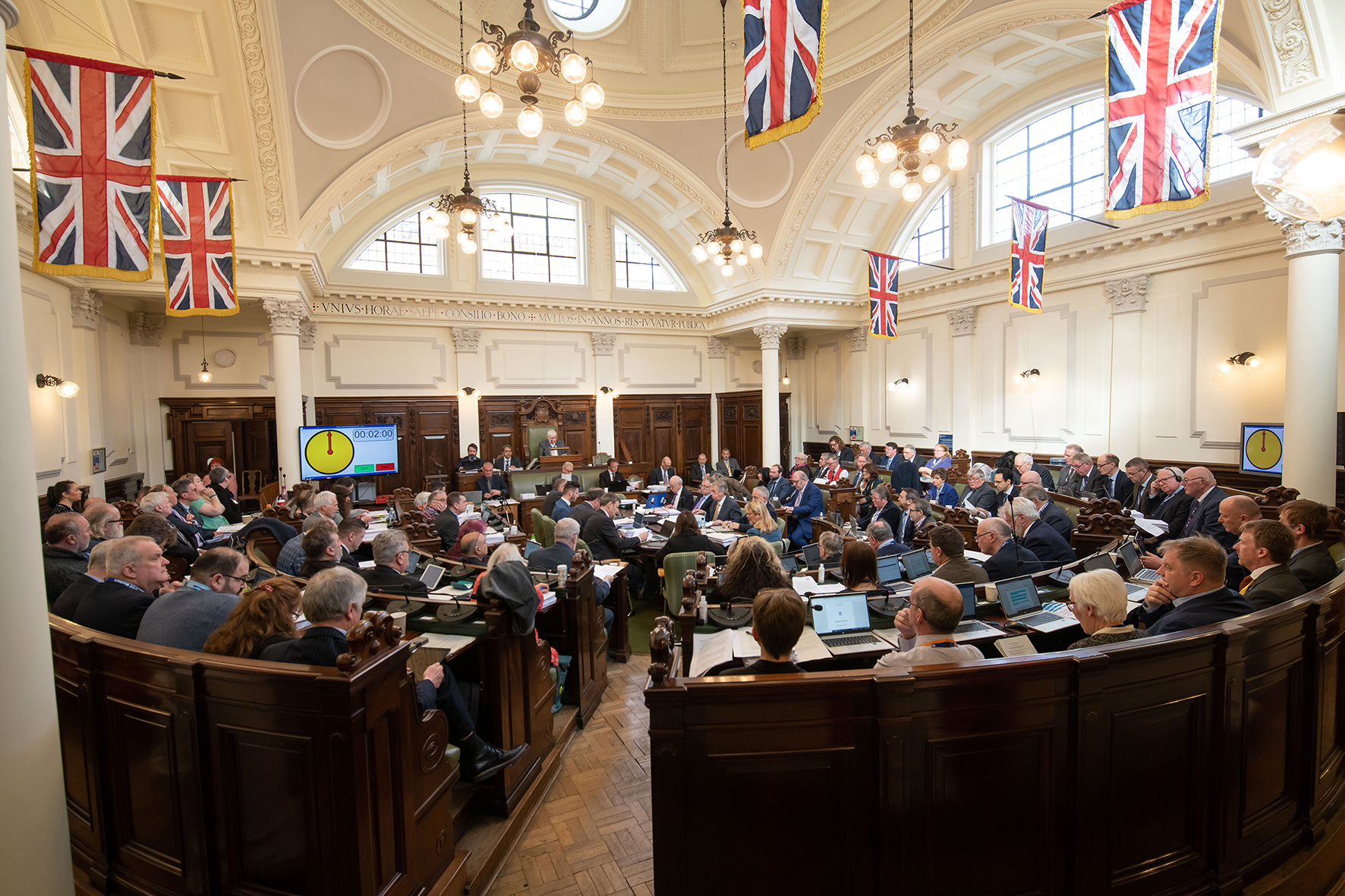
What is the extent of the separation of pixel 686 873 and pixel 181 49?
38.4ft

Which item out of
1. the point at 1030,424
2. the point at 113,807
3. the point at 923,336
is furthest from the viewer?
the point at 923,336

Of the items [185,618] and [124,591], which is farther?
[124,591]

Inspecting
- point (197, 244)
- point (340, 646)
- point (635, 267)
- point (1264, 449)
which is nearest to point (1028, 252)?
point (1264, 449)

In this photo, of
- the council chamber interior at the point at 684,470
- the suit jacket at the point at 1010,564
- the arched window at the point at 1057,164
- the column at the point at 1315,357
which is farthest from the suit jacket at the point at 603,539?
the arched window at the point at 1057,164

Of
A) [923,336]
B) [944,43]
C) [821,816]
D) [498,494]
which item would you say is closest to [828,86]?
[944,43]

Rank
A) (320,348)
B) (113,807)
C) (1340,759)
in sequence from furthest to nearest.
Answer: (320,348)
(1340,759)
(113,807)

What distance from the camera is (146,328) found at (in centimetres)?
1168

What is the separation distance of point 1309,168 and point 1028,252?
8.21 m

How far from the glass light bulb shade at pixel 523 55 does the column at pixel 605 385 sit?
34.5 feet

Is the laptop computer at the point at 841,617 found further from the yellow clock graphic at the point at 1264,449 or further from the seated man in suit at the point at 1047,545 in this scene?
the yellow clock graphic at the point at 1264,449

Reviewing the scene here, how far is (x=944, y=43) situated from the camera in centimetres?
979

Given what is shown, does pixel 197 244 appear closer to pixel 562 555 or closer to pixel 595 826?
pixel 562 555

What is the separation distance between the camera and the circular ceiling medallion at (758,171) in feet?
40.7

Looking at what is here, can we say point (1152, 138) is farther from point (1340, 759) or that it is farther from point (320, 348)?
point (320, 348)
